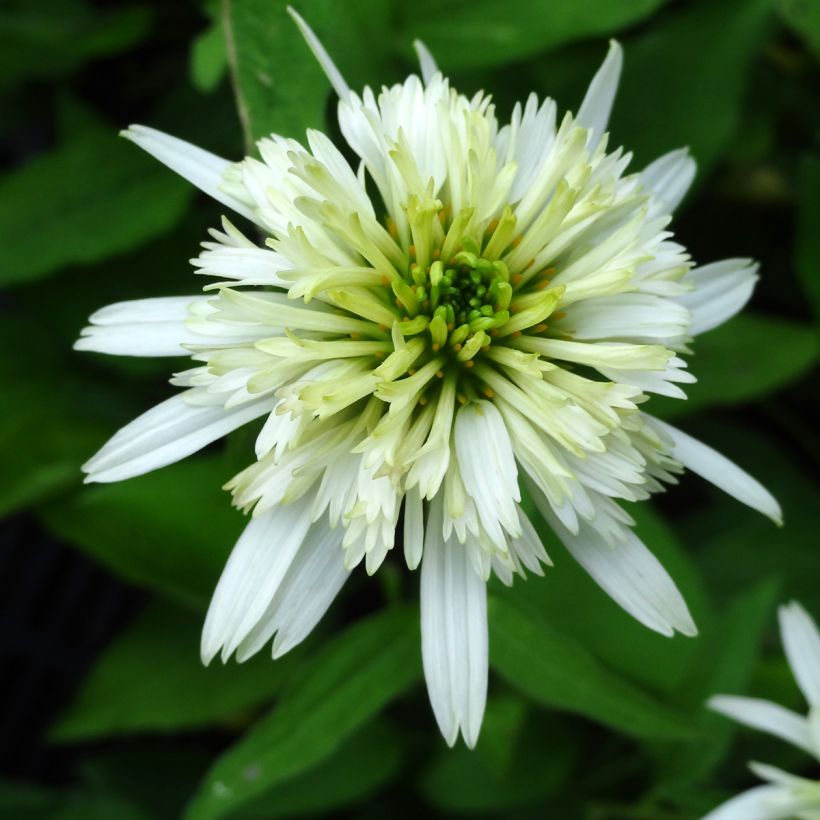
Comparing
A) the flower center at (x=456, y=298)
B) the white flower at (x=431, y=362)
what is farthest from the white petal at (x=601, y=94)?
the flower center at (x=456, y=298)

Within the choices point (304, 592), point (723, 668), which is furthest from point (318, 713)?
point (723, 668)

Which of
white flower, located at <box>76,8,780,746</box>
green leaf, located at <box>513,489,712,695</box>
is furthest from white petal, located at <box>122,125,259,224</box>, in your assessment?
green leaf, located at <box>513,489,712,695</box>

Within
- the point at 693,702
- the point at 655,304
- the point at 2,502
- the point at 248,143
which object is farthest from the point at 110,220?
the point at 693,702

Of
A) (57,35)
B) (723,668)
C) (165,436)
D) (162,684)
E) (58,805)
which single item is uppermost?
(57,35)

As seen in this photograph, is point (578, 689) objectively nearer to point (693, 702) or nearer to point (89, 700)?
point (693, 702)

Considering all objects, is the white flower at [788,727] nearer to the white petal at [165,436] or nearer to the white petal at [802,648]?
the white petal at [802,648]

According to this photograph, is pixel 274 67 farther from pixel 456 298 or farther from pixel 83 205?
pixel 83 205
